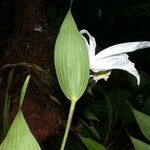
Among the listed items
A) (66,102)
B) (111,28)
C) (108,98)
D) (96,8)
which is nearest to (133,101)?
(108,98)

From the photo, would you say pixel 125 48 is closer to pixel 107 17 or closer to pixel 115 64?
pixel 115 64

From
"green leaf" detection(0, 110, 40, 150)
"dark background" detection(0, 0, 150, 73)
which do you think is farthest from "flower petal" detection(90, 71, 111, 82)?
"dark background" detection(0, 0, 150, 73)

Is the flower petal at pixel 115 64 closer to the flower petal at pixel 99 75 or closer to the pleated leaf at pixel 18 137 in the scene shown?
the flower petal at pixel 99 75

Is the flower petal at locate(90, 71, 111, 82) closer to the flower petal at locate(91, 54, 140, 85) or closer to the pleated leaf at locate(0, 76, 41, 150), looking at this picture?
the flower petal at locate(91, 54, 140, 85)

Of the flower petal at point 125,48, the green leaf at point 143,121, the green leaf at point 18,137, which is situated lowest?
the green leaf at point 143,121

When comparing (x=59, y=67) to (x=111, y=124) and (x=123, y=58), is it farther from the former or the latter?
(x=111, y=124)

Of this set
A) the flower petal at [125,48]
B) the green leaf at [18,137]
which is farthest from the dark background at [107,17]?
the green leaf at [18,137]
